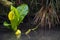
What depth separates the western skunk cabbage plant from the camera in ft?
15.4

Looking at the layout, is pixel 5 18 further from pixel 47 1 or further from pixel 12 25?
pixel 47 1

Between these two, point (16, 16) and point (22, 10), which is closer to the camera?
point (16, 16)

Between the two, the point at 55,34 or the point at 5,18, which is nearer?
the point at 55,34

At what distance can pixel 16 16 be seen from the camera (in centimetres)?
471

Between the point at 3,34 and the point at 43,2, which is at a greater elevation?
the point at 43,2

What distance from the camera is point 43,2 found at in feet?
17.0

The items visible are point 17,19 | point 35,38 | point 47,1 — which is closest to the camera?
point 35,38

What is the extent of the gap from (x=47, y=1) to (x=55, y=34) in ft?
2.47

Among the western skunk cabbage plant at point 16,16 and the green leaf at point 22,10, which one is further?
the green leaf at point 22,10

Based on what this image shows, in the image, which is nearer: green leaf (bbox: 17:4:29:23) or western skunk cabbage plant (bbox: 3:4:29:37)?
western skunk cabbage plant (bbox: 3:4:29:37)

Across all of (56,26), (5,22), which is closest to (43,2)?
(56,26)

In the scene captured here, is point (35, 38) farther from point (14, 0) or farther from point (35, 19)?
point (14, 0)

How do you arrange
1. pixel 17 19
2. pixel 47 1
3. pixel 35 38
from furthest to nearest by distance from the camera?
pixel 47 1 → pixel 17 19 → pixel 35 38

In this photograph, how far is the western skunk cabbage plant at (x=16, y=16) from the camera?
15.4ft
